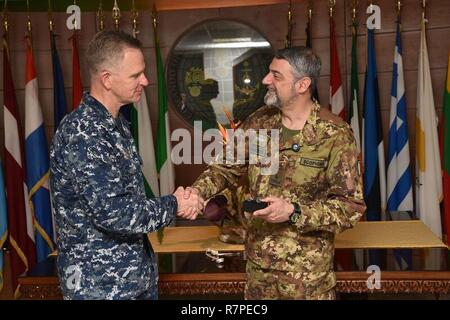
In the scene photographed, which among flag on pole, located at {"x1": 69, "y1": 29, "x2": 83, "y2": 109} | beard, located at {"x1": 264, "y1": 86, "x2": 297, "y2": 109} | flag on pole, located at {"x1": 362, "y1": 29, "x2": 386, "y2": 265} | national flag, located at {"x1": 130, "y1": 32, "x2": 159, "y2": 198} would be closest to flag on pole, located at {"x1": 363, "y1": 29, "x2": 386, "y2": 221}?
flag on pole, located at {"x1": 362, "y1": 29, "x2": 386, "y2": 265}

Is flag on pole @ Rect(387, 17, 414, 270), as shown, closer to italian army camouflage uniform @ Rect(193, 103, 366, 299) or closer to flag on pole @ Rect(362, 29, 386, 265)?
flag on pole @ Rect(362, 29, 386, 265)

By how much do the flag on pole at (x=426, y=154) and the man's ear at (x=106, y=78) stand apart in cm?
293

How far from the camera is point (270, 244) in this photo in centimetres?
239

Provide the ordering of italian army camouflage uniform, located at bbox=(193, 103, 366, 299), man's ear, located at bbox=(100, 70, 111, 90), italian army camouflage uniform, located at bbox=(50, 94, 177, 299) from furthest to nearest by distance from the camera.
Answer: italian army camouflage uniform, located at bbox=(193, 103, 366, 299) < man's ear, located at bbox=(100, 70, 111, 90) < italian army camouflage uniform, located at bbox=(50, 94, 177, 299)

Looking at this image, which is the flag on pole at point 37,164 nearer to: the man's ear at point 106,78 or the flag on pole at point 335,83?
the flag on pole at point 335,83

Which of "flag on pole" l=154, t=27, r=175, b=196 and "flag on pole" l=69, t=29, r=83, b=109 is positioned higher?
"flag on pole" l=69, t=29, r=83, b=109

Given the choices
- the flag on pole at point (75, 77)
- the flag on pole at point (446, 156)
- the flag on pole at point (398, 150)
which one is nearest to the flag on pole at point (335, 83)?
the flag on pole at point (398, 150)

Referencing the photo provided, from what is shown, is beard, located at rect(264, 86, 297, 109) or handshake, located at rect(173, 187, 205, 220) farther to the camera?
beard, located at rect(264, 86, 297, 109)

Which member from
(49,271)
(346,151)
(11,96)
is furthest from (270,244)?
(11,96)

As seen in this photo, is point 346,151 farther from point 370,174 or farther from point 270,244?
point 370,174

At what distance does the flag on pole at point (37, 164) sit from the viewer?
4.32 metres

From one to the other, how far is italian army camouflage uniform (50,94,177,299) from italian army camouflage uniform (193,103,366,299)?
1.66 feet

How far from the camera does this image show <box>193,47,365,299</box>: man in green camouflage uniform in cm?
232

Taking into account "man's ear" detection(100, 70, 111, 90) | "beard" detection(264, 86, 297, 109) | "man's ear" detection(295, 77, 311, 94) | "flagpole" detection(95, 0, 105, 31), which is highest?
"flagpole" detection(95, 0, 105, 31)
